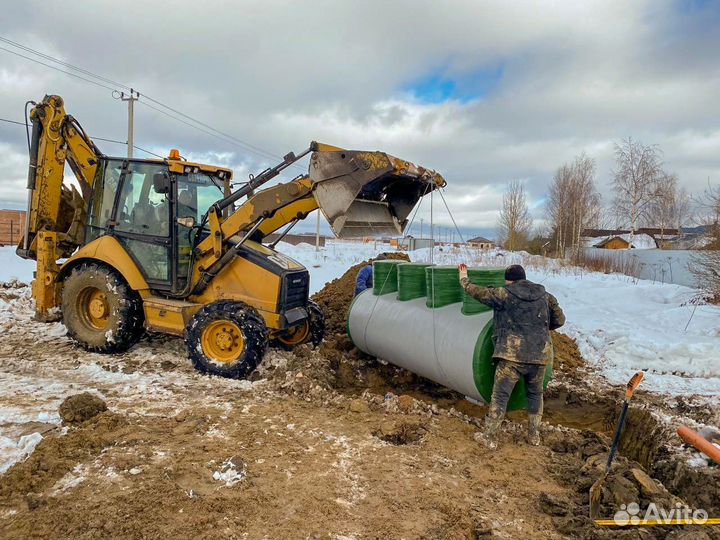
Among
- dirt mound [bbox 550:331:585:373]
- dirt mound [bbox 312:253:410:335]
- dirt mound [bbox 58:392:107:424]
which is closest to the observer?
dirt mound [bbox 58:392:107:424]

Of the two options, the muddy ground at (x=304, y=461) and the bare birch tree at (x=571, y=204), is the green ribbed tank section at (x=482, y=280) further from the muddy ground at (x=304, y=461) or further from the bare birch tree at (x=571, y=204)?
the bare birch tree at (x=571, y=204)

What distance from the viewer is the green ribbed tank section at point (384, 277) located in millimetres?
6762

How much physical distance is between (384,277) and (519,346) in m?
2.75

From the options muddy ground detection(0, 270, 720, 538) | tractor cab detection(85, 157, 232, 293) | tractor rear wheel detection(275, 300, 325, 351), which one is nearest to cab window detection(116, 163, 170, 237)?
tractor cab detection(85, 157, 232, 293)

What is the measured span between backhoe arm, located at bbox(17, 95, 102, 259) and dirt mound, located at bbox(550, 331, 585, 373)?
7.46 metres

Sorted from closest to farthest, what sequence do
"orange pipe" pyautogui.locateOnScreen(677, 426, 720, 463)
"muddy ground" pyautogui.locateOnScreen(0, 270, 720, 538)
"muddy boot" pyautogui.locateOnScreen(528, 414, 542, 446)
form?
"muddy ground" pyautogui.locateOnScreen(0, 270, 720, 538), "orange pipe" pyautogui.locateOnScreen(677, 426, 720, 463), "muddy boot" pyautogui.locateOnScreen(528, 414, 542, 446)

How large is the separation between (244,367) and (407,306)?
2.16 metres

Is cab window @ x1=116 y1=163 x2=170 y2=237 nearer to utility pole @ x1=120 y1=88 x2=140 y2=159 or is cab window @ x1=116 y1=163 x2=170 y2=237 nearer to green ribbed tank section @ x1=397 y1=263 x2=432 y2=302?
green ribbed tank section @ x1=397 y1=263 x2=432 y2=302

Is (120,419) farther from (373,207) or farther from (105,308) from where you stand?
(373,207)

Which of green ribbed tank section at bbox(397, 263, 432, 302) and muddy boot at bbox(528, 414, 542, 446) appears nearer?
muddy boot at bbox(528, 414, 542, 446)

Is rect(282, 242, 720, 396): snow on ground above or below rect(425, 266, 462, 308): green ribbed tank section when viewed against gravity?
below

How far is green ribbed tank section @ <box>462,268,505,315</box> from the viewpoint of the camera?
5129 mm

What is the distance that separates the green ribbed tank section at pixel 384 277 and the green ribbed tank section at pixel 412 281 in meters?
0.37

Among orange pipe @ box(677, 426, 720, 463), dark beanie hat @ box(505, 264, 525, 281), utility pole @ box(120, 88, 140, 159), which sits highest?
utility pole @ box(120, 88, 140, 159)
